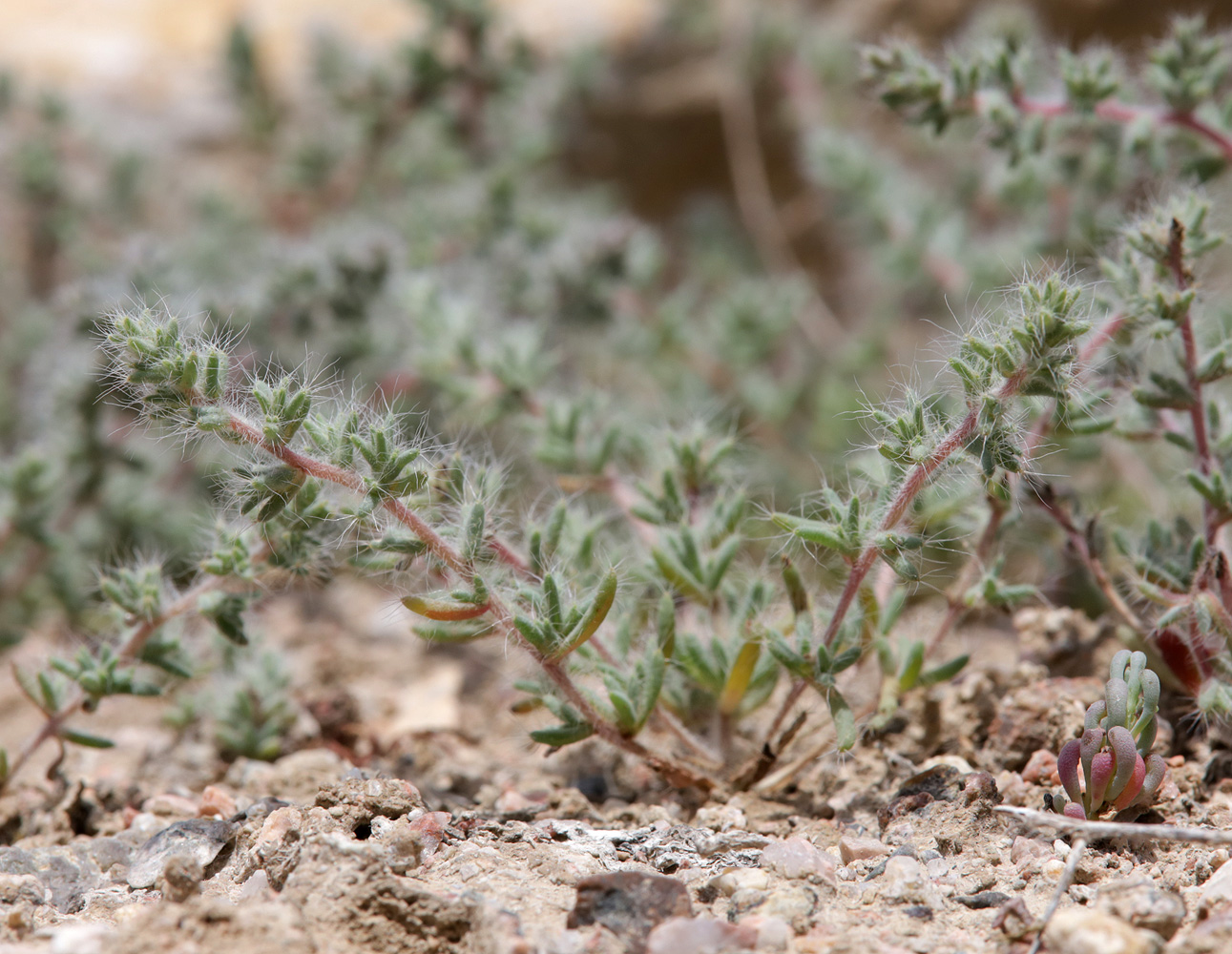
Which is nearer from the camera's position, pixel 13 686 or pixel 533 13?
pixel 13 686

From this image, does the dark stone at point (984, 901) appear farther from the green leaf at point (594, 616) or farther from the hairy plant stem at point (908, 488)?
the green leaf at point (594, 616)

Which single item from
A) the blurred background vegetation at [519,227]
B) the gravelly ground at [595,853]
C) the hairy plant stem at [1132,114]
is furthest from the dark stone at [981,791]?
the hairy plant stem at [1132,114]

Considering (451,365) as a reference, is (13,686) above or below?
below

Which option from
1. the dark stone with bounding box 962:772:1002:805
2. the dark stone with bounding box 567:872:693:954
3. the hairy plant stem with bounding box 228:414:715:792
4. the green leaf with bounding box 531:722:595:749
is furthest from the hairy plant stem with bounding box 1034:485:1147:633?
the dark stone with bounding box 567:872:693:954

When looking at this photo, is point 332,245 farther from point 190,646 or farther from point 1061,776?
point 1061,776

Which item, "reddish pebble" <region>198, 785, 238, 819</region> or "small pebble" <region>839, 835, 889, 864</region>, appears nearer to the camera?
"small pebble" <region>839, 835, 889, 864</region>

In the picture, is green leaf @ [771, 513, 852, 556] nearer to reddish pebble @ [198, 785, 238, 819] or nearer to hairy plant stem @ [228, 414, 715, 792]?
hairy plant stem @ [228, 414, 715, 792]

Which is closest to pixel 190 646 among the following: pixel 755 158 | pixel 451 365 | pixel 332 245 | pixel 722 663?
pixel 451 365
